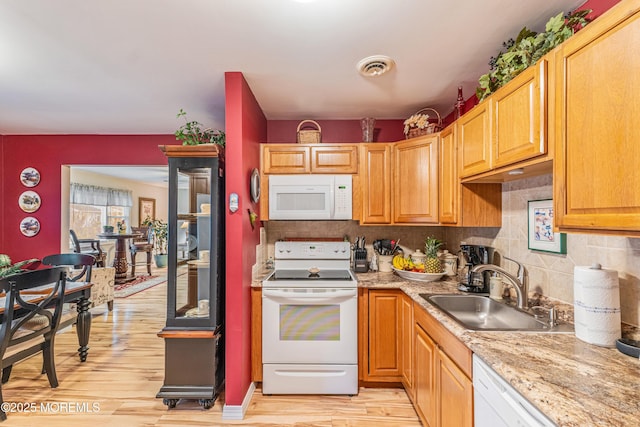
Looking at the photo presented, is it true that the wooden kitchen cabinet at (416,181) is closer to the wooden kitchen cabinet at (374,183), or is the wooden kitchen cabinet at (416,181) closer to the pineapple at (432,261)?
the wooden kitchen cabinet at (374,183)

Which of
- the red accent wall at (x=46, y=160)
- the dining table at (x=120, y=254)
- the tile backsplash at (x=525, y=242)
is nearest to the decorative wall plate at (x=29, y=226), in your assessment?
the red accent wall at (x=46, y=160)

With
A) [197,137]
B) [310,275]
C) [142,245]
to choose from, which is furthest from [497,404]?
[142,245]

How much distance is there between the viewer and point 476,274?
6.50ft

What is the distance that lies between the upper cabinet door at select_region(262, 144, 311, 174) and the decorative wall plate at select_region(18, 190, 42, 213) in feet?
10.7

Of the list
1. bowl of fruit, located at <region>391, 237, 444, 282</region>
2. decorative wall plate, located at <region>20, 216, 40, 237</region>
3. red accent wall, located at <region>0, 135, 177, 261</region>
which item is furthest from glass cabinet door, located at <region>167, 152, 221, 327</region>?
decorative wall plate, located at <region>20, 216, 40, 237</region>

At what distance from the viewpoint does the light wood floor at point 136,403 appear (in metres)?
1.93

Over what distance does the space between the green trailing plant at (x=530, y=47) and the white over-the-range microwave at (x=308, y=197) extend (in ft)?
4.37

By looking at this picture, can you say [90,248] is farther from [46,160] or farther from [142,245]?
[46,160]

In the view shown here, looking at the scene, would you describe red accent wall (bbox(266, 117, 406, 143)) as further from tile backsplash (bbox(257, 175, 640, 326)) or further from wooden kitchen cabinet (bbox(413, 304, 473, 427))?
wooden kitchen cabinet (bbox(413, 304, 473, 427))

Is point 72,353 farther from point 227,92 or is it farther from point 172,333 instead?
point 227,92

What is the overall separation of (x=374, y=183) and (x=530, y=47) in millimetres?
1466

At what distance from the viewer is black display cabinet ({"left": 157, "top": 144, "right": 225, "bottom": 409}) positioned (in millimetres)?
2037

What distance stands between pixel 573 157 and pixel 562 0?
3.10ft

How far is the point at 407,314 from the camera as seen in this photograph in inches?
81.5
